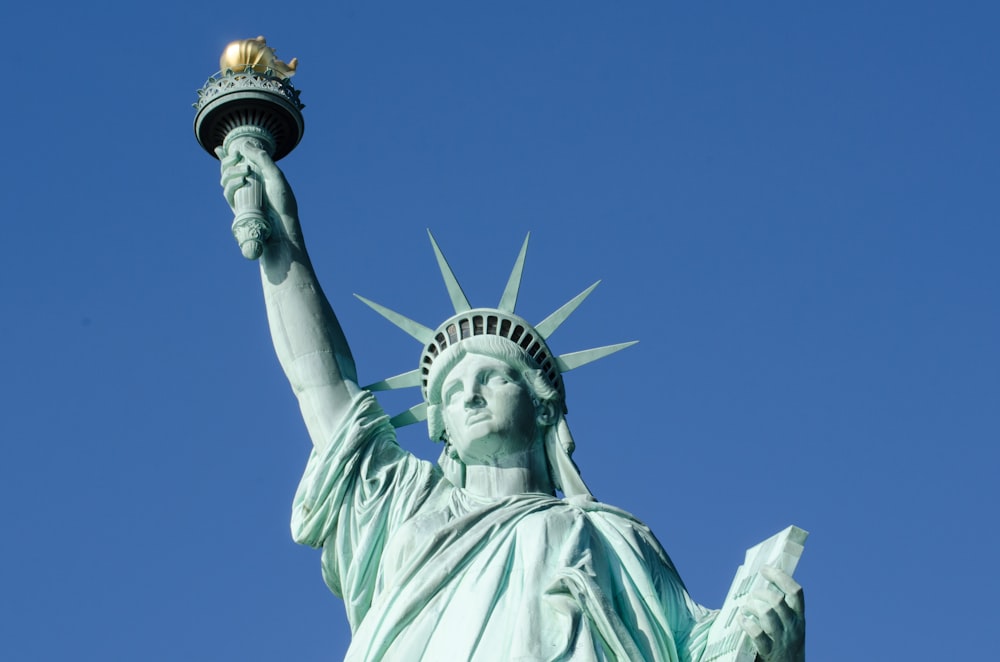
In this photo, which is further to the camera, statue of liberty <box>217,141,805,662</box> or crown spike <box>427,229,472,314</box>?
crown spike <box>427,229,472,314</box>

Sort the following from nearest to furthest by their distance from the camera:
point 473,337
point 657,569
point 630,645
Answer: point 630,645, point 657,569, point 473,337

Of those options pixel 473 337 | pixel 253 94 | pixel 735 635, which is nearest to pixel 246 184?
pixel 253 94

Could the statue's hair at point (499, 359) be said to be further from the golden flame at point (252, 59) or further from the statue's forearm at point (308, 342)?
the golden flame at point (252, 59)

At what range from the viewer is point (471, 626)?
1529 cm

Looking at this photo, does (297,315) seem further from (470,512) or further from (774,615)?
(774,615)

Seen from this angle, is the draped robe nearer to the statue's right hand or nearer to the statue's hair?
the statue's hair

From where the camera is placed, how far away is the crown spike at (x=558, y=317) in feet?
58.5

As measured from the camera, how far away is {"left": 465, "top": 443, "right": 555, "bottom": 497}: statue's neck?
17016 millimetres

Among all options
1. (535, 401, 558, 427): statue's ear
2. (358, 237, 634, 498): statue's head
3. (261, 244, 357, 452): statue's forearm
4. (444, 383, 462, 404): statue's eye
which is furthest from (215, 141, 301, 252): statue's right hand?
(535, 401, 558, 427): statue's ear

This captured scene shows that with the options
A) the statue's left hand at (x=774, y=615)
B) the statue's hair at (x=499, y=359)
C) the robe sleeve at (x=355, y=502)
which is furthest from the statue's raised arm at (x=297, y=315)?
the statue's left hand at (x=774, y=615)

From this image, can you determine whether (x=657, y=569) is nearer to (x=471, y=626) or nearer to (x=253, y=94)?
→ (x=471, y=626)

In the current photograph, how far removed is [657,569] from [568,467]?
51.6 inches

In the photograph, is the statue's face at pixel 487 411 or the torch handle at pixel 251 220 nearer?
the statue's face at pixel 487 411

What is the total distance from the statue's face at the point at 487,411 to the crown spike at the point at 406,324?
54cm
